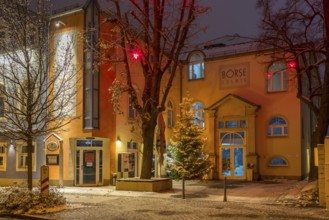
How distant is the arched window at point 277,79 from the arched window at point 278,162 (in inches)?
178

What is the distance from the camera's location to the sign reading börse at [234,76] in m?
30.0

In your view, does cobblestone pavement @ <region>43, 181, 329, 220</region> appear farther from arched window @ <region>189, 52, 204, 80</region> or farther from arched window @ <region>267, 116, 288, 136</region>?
arched window @ <region>189, 52, 204, 80</region>

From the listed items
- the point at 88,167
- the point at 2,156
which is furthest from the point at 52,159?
the point at 2,156

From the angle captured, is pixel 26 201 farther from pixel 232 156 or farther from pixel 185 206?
pixel 232 156

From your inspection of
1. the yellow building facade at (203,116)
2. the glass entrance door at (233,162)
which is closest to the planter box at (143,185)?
the yellow building facade at (203,116)

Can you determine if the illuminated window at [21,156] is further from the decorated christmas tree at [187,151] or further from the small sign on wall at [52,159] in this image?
the decorated christmas tree at [187,151]

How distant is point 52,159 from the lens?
24.0 m

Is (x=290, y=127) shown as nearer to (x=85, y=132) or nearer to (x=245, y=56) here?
(x=245, y=56)

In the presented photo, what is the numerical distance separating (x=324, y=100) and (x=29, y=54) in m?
12.4

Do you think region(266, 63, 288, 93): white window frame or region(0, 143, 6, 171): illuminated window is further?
region(266, 63, 288, 93): white window frame

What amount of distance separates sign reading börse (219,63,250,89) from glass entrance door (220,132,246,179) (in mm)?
3476

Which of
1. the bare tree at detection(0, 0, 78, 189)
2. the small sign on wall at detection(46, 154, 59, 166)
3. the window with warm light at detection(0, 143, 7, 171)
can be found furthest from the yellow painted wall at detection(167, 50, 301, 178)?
the bare tree at detection(0, 0, 78, 189)

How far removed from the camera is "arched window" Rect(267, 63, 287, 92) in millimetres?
28562

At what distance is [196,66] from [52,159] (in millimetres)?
13206
